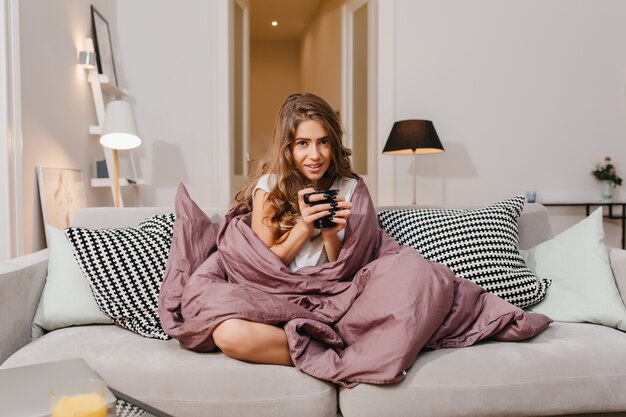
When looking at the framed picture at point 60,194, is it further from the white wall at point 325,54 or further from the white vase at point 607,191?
the white vase at point 607,191

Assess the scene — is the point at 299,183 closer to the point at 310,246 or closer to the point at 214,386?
the point at 310,246

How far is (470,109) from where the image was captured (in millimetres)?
3656

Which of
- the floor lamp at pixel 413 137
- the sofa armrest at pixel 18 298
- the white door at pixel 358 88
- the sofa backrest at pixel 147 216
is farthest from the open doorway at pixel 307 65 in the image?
the sofa armrest at pixel 18 298

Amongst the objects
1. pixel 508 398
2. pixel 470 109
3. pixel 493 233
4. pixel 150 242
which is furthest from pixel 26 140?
pixel 470 109

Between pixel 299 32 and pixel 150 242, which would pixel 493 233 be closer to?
pixel 150 242

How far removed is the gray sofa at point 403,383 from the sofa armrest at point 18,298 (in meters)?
0.06

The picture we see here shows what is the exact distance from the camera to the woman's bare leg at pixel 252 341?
123cm

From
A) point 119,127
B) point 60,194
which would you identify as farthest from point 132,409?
point 119,127

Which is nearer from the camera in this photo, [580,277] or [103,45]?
[580,277]

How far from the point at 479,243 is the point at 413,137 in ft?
5.65

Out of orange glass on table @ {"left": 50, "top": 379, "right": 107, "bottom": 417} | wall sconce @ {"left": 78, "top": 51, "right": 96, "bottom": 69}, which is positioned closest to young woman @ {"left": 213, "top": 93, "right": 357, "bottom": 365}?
orange glass on table @ {"left": 50, "top": 379, "right": 107, "bottom": 417}

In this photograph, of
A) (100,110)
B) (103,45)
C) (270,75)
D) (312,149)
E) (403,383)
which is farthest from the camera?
(270,75)

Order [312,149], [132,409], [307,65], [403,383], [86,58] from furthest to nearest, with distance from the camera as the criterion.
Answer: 1. [307,65]
2. [86,58]
3. [312,149]
4. [403,383]
5. [132,409]

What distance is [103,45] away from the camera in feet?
10.7
